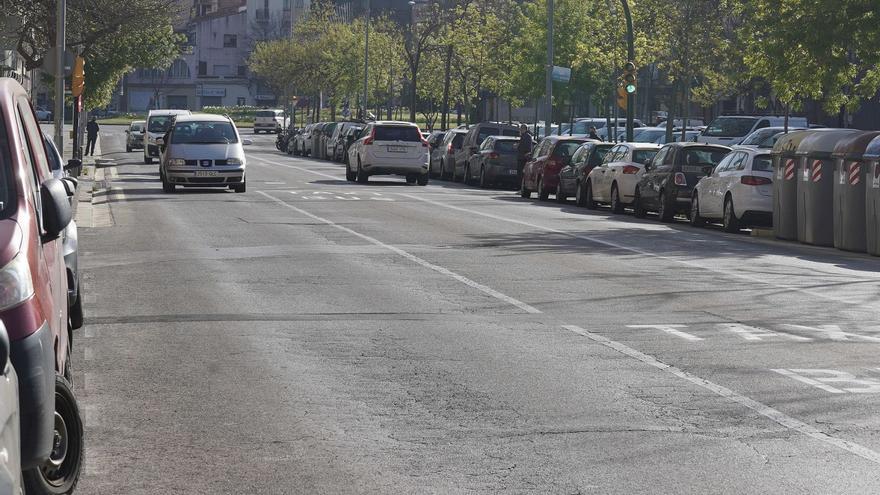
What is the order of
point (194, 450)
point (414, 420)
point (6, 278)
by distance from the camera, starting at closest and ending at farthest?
point (6, 278) < point (194, 450) < point (414, 420)

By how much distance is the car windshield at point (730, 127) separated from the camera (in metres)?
50.5

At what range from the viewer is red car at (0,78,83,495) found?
625cm

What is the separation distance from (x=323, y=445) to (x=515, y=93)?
6928 cm

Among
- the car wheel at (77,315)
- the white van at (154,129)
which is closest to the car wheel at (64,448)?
the car wheel at (77,315)

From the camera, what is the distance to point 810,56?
3166 centimetres

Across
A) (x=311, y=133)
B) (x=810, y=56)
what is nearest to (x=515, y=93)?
(x=311, y=133)

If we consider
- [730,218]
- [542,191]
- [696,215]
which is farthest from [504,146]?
[730,218]

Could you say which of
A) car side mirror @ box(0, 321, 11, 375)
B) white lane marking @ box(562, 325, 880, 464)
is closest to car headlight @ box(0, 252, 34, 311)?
car side mirror @ box(0, 321, 11, 375)

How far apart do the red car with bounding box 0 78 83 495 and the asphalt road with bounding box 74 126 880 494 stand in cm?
38

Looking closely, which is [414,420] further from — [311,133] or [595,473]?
[311,133]

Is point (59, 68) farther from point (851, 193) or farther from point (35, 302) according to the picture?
point (35, 302)

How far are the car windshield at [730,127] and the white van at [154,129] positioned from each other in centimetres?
1944

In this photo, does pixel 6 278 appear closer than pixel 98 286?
Yes

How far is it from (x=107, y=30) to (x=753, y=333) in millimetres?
35680
